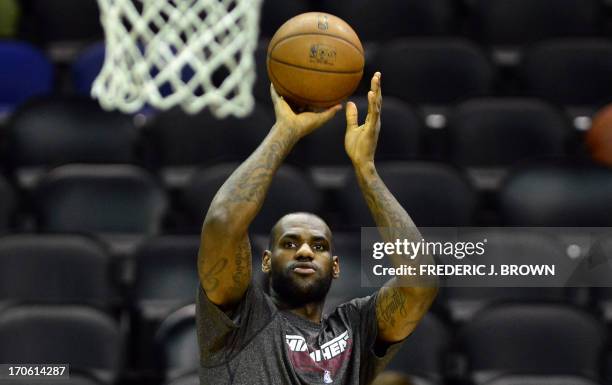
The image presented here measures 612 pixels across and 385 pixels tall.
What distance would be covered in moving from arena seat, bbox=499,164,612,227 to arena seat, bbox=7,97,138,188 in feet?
6.55

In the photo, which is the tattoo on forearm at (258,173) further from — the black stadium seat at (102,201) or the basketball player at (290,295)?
the black stadium seat at (102,201)

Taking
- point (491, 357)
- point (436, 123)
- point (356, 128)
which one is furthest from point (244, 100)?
point (356, 128)

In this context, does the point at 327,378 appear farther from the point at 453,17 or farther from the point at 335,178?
the point at 453,17

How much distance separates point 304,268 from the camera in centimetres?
381

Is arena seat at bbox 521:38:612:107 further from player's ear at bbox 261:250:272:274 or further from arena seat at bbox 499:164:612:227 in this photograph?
player's ear at bbox 261:250:272:274

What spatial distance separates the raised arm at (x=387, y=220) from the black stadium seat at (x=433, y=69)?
3440 millimetres

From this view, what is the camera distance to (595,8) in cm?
779

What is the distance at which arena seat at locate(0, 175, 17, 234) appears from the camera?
632 centimetres

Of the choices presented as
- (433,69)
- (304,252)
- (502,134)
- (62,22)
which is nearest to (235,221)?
(304,252)

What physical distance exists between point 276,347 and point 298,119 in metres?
0.66

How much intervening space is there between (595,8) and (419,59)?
1.30 meters

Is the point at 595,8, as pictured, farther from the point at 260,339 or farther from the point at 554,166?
the point at 260,339

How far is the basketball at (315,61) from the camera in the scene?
12.6ft

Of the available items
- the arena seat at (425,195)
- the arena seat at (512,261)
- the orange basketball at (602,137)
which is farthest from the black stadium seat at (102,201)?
the orange basketball at (602,137)
